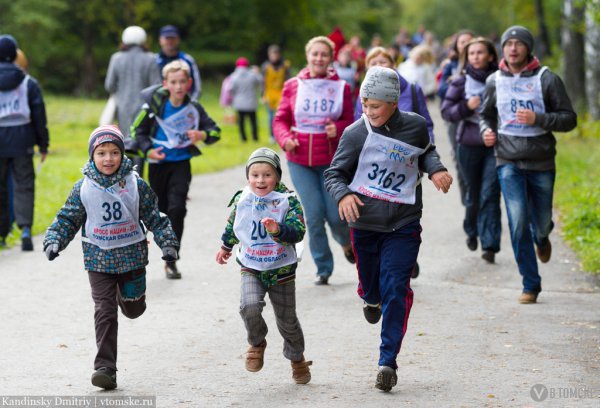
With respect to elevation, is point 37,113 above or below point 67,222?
below

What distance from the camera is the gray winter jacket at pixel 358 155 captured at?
7195 millimetres

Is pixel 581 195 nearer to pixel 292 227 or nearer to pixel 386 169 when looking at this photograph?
pixel 386 169

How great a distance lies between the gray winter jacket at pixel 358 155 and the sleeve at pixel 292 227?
252 mm

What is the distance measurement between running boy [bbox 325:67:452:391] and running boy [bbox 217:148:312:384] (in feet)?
1.14

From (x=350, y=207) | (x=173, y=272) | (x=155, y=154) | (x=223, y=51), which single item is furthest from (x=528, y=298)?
(x=223, y=51)

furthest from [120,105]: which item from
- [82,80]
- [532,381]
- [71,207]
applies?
[82,80]

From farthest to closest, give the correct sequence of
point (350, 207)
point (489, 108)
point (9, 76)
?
point (9, 76), point (489, 108), point (350, 207)

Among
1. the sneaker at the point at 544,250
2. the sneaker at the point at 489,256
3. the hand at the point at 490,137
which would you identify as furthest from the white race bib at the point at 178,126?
the sneaker at the point at 544,250

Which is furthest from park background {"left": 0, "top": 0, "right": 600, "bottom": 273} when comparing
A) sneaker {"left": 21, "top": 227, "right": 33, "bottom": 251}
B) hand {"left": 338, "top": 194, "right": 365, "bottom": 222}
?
hand {"left": 338, "top": 194, "right": 365, "bottom": 222}

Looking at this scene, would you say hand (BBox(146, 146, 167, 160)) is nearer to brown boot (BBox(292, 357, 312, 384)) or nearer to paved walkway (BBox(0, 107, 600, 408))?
paved walkway (BBox(0, 107, 600, 408))

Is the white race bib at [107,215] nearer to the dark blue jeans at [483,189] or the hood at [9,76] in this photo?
the dark blue jeans at [483,189]

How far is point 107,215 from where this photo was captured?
719cm

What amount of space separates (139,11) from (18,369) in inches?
1780

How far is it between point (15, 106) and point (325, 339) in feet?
17.6
